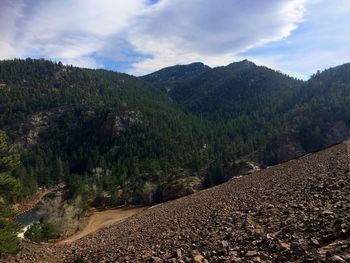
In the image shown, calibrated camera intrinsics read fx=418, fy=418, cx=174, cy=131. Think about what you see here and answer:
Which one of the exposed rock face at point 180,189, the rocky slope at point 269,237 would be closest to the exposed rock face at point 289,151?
the exposed rock face at point 180,189

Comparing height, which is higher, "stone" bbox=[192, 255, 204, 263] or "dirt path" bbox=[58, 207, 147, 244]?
"stone" bbox=[192, 255, 204, 263]

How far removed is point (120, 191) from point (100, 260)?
89.8 m

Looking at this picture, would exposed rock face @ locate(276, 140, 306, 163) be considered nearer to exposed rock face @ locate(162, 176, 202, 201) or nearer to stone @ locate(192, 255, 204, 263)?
exposed rock face @ locate(162, 176, 202, 201)

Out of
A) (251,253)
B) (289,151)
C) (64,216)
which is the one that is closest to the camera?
(251,253)

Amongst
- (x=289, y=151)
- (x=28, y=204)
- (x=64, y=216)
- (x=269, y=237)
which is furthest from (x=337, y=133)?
(x=269, y=237)

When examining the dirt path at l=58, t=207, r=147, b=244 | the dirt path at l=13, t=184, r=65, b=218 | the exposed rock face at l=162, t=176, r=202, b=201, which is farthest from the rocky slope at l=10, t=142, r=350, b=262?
the dirt path at l=13, t=184, r=65, b=218

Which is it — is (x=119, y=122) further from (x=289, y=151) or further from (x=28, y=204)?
(x=289, y=151)

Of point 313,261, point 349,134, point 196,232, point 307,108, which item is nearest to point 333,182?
point 196,232

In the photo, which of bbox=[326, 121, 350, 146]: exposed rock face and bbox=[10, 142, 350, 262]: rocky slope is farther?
bbox=[326, 121, 350, 146]: exposed rock face

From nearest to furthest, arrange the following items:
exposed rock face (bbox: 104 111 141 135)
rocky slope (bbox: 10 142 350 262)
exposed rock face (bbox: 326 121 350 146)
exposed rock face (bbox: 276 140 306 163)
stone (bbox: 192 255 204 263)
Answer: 1. rocky slope (bbox: 10 142 350 262)
2. stone (bbox: 192 255 204 263)
3. exposed rock face (bbox: 276 140 306 163)
4. exposed rock face (bbox: 326 121 350 146)
5. exposed rock face (bbox: 104 111 141 135)

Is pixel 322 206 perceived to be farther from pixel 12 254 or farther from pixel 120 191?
pixel 120 191

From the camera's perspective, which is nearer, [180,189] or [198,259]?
[198,259]

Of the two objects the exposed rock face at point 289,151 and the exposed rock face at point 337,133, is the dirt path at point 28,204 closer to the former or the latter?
the exposed rock face at point 289,151

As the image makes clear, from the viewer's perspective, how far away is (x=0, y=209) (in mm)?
32125
